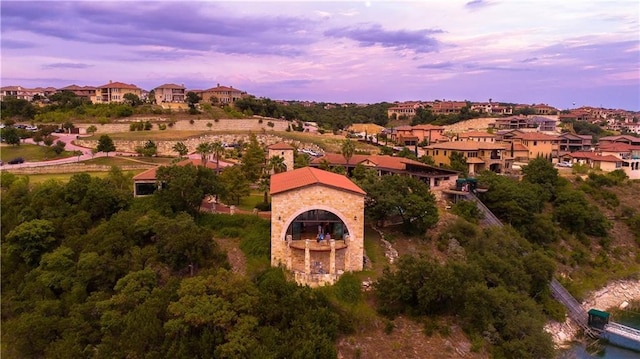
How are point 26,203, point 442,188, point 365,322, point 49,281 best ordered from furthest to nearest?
point 442,188, point 26,203, point 49,281, point 365,322

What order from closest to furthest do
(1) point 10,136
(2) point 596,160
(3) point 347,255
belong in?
(3) point 347,255 < (1) point 10,136 < (2) point 596,160

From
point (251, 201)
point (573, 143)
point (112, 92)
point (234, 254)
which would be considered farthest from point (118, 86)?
point (573, 143)

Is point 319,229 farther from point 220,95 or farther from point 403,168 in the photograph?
point 220,95

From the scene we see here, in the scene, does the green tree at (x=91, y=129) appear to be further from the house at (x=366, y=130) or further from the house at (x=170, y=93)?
the house at (x=366, y=130)

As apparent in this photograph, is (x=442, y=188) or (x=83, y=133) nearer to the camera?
(x=442, y=188)

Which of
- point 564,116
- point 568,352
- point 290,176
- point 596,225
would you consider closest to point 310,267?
point 290,176

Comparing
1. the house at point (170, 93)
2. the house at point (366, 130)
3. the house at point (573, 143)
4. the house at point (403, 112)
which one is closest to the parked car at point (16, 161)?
the house at point (170, 93)

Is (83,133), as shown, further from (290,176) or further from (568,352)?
(568,352)
